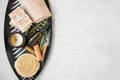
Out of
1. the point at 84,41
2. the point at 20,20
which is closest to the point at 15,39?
the point at 20,20

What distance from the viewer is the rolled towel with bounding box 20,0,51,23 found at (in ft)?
3.27

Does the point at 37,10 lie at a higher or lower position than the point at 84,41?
higher

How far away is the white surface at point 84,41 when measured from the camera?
2.98ft

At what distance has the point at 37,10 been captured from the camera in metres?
1.00

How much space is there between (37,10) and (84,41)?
235mm

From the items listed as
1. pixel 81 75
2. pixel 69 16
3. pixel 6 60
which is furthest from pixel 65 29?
pixel 6 60

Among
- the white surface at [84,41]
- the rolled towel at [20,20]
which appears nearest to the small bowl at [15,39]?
the rolled towel at [20,20]

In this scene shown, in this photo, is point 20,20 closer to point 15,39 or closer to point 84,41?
point 15,39

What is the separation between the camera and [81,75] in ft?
3.17

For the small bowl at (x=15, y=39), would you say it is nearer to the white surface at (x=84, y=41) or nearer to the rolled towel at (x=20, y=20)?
the rolled towel at (x=20, y=20)

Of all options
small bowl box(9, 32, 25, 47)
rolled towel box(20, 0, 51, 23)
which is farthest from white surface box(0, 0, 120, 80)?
small bowl box(9, 32, 25, 47)

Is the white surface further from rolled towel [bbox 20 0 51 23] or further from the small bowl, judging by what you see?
the small bowl

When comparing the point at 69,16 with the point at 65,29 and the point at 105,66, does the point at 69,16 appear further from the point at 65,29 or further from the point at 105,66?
the point at 105,66

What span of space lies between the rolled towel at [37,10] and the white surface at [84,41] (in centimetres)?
4
